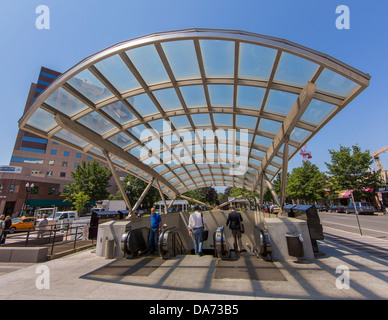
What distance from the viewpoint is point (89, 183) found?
30.6 m

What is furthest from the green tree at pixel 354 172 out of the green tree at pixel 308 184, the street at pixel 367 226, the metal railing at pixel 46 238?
the metal railing at pixel 46 238

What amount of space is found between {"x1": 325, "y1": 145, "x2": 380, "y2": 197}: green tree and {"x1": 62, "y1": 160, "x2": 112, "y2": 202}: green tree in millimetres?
42586

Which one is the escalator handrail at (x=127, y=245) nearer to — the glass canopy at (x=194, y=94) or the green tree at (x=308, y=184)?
the glass canopy at (x=194, y=94)

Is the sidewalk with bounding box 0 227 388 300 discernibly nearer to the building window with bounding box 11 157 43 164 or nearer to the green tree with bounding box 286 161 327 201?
the green tree with bounding box 286 161 327 201

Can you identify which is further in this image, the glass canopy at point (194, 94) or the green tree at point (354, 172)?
the green tree at point (354, 172)

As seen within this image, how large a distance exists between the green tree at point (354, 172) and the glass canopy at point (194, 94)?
31.9 metres

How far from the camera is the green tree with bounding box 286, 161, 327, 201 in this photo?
39.2 meters

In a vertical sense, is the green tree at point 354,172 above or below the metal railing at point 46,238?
above

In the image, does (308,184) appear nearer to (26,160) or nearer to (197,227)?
(197,227)

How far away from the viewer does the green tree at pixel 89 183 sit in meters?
30.3

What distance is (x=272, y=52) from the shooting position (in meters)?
5.48

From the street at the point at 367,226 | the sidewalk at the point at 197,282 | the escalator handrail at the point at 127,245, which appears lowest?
the street at the point at 367,226

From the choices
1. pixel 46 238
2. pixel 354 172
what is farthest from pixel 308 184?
pixel 46 238
